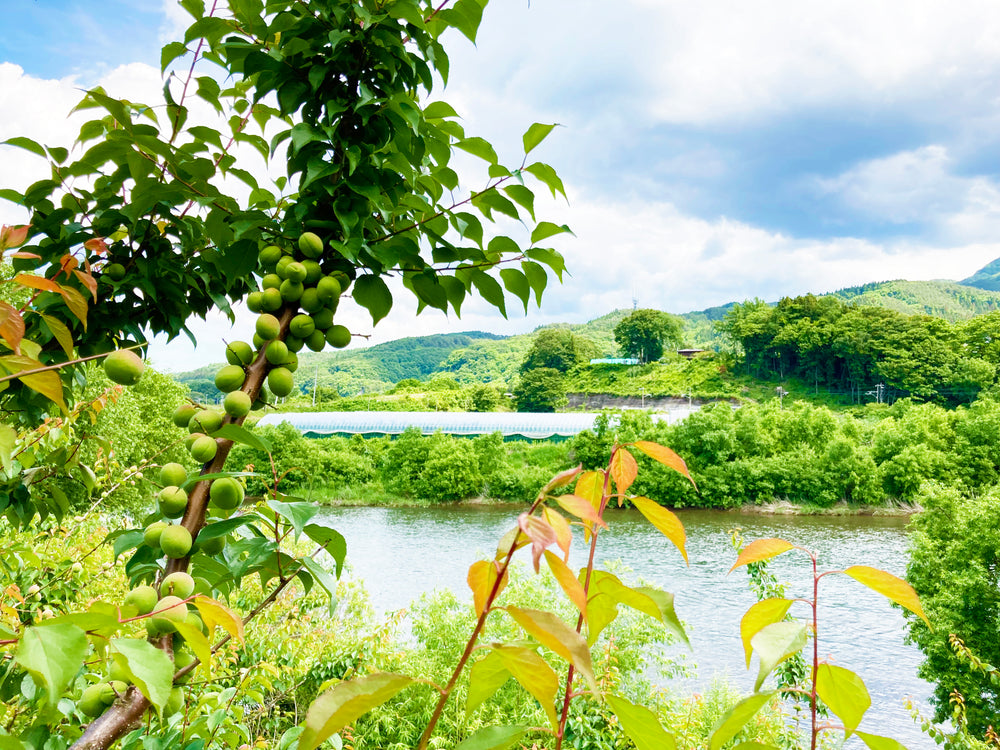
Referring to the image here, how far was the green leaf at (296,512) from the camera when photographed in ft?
1.77

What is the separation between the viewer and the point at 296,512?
56 centimetres

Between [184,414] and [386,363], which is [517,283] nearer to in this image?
[184,414]

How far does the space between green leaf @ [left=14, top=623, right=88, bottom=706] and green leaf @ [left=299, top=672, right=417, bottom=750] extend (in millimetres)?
134

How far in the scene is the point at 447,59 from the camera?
3.03 feet

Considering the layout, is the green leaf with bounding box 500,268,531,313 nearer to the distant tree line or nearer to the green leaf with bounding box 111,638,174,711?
the green leaf with bounding box 111,638,174,711

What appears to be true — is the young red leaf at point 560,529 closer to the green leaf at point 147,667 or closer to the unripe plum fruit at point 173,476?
the green leaf at point 147,667

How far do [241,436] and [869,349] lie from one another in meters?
43.7

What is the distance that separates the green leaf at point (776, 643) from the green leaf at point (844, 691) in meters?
0.03

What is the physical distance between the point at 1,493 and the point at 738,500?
22540 millimetres

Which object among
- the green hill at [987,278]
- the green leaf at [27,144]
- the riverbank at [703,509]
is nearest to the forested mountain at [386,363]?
the riverbank at [703,509]

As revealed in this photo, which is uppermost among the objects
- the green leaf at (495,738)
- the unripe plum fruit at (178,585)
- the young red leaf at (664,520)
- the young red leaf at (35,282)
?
the young red leaf at (35,282)

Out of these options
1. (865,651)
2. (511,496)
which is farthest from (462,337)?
(865,651)

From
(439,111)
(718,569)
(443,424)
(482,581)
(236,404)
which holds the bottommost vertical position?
(718,569)

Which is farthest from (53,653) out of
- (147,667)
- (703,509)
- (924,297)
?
(924,297)
